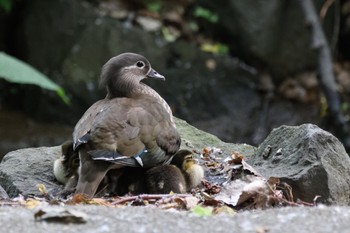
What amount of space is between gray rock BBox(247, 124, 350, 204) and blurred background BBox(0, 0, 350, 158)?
5591mm

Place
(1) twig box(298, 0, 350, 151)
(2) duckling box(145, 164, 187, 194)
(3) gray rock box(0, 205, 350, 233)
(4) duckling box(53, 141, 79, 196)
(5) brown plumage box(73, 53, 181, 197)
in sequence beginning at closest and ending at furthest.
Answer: (3) gray rock box(0, 205, 350, 233) < (5) brown plumage box(73, 53, 181, 197) < (2) duckling box(145, 164, 187, 194) < (4) duckling box(53, 141, 79, 196) < (1) twig box(298, 0, 350, 151)

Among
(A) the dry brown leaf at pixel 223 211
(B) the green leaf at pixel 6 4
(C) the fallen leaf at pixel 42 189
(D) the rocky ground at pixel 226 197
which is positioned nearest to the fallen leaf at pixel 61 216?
(D) the rocky ground at pixel 226 197

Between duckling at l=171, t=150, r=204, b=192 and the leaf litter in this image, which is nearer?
the leaf litter

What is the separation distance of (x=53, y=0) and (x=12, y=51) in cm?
107

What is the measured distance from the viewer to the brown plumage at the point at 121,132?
5.10 m

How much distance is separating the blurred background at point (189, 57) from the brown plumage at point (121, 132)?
17.4 ft

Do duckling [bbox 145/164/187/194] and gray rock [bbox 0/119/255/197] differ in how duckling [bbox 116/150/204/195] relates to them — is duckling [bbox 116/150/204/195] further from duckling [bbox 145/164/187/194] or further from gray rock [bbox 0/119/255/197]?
gray rock [bbox 0/119/255/197]

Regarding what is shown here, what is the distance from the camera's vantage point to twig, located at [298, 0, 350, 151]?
11.0 m

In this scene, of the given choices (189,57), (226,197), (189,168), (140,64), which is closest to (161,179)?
(189,168)

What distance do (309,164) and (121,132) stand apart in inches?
48.4

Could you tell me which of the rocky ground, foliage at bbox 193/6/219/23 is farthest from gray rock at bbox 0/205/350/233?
foliage at bbox 193/6/219/23

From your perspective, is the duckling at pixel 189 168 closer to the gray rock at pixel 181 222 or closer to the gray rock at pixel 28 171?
the gray rock at pixel 28 171

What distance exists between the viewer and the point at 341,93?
12500 millimetres

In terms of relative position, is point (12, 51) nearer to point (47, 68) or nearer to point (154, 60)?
point (47, 68)
